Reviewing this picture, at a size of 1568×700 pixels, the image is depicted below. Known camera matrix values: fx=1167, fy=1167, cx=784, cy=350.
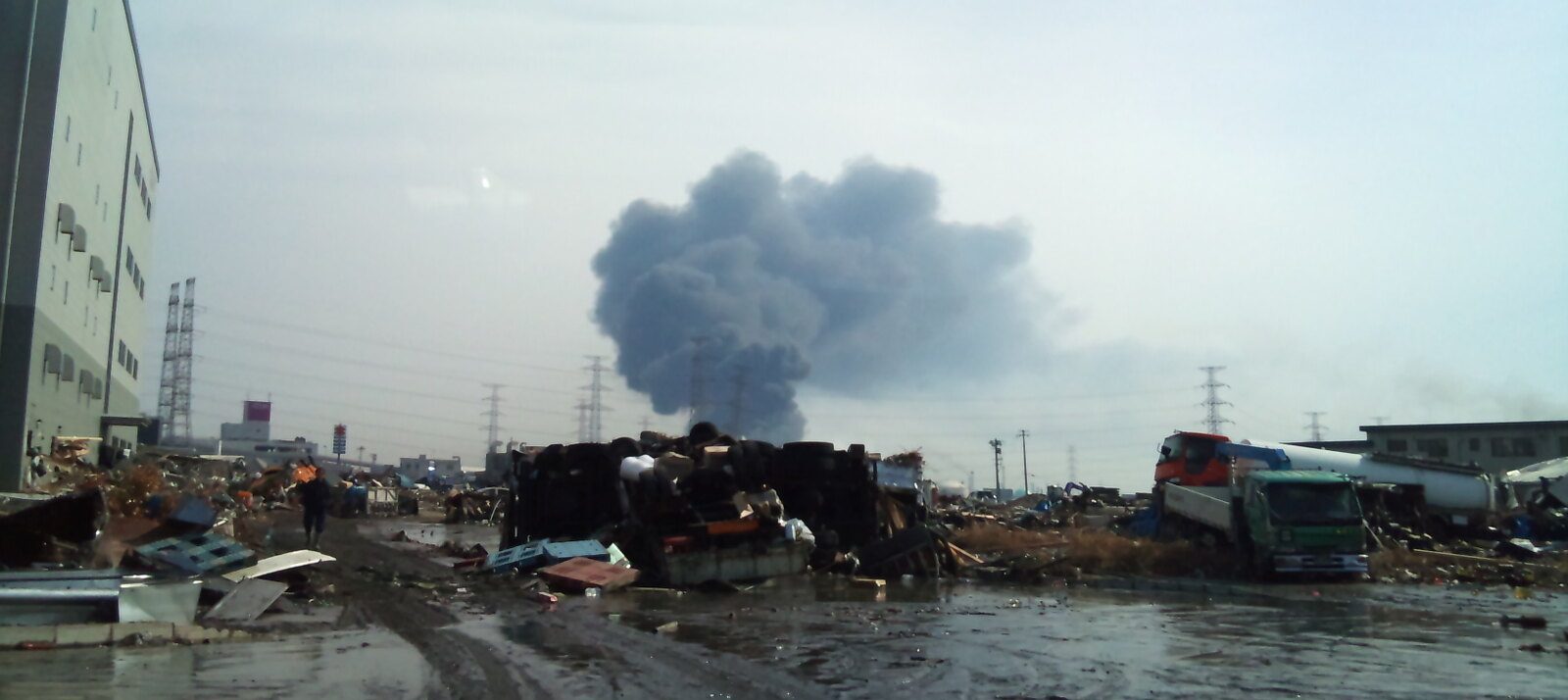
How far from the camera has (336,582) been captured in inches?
701

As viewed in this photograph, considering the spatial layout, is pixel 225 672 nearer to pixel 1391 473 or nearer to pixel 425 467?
pixel 1391 473

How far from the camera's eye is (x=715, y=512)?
21.0 m

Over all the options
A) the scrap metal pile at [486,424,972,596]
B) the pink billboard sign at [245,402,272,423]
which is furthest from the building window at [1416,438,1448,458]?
the pink billboard sign at [245,402,272,423]

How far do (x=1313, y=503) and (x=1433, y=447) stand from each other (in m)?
50.8

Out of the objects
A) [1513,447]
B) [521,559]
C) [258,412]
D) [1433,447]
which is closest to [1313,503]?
[521,559]

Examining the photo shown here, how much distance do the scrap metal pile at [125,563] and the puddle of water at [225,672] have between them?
3.33ft

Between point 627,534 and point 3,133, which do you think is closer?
point 627,534

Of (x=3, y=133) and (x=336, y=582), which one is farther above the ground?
(x=3, y=133)

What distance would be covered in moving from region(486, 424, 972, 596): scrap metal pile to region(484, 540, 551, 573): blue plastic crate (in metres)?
0.02

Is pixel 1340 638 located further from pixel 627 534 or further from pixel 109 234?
pixel 109 234

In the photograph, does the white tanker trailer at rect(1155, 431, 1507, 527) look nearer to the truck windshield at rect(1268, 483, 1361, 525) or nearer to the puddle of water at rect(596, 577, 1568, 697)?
the truck windshield at rect(1268, 483, 1361, 525)

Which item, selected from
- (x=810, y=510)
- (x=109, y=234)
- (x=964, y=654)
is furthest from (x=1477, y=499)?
(x=109, y=234)

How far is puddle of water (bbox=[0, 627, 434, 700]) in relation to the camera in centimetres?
886

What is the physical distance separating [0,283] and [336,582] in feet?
56.7
